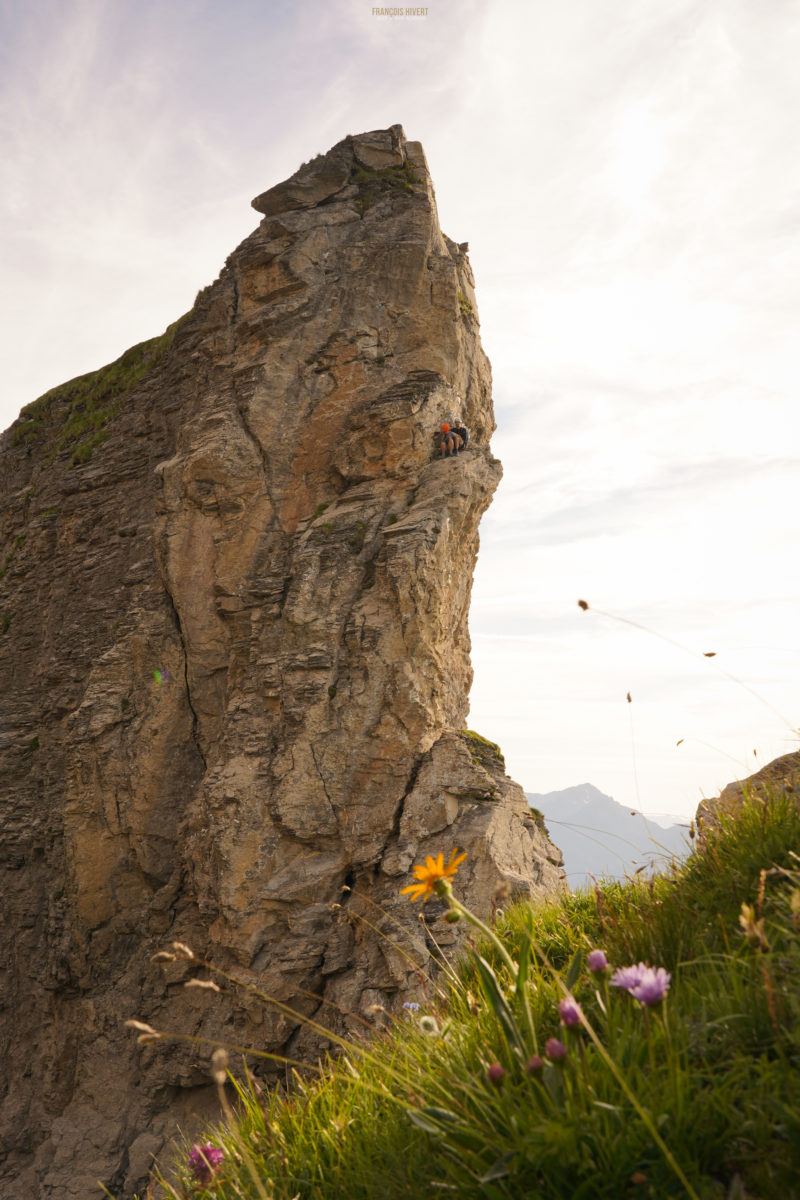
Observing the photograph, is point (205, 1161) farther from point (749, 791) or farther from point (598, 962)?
point (749, 791)

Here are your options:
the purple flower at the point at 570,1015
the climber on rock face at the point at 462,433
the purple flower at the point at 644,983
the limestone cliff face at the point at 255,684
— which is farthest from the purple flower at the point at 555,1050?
the climber on rock face at the point at 462,433

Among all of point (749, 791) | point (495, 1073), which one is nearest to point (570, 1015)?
point (495, 1073)

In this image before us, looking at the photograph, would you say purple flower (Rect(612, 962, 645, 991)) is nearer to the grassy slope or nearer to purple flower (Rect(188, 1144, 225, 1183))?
the grassy slope

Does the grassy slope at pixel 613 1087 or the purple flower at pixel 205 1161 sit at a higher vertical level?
the grassy slope at pixel 613 1087

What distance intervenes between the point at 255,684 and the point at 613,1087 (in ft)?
43.9

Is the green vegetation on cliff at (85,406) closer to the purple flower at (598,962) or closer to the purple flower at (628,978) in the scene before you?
the purple flower at (598,962)

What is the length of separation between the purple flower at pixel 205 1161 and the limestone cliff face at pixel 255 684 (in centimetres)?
815

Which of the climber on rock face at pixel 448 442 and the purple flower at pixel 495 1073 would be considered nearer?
the purple flower at pixel 495 1073

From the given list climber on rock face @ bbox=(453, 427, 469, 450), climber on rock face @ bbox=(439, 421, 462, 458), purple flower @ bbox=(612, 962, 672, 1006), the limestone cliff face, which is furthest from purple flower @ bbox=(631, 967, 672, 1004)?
climber on rock face @ bbox=(453, 427, 469, 450)

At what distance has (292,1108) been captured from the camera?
4105mm

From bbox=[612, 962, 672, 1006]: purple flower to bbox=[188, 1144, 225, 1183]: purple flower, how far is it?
7.56 ft

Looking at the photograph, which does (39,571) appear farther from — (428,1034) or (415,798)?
(428,1034)

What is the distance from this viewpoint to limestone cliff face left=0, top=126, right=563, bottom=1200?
13570 millimetres

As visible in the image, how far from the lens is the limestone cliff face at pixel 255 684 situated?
13.6 metres
